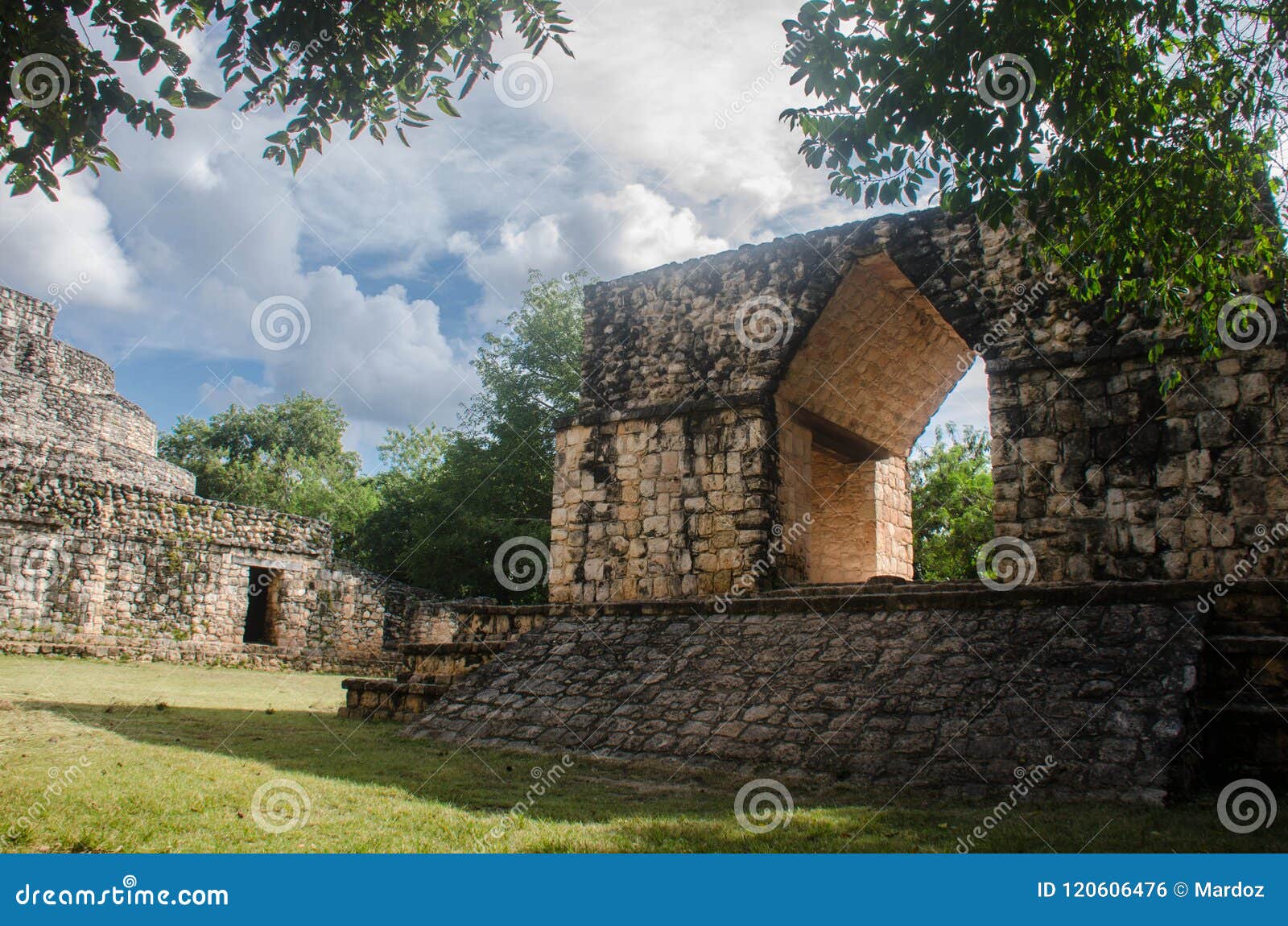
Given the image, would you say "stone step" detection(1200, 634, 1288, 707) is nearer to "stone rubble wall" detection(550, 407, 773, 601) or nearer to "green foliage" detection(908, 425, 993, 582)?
"stone rubble wall" detection(550, 407, 773, 601)

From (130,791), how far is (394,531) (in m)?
29.1

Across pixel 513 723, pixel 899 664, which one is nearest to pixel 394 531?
pixel 513 723

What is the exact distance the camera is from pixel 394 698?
395 inches

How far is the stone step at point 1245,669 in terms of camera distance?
237 inches

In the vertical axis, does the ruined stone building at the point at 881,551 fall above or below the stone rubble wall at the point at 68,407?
below

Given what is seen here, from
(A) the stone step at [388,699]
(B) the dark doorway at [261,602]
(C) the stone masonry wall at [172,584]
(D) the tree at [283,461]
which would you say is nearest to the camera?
(A) the stone step at [388,699]

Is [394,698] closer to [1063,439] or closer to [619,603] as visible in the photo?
[619,603]

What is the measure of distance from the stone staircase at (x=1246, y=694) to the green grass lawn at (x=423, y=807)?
2.18 ft

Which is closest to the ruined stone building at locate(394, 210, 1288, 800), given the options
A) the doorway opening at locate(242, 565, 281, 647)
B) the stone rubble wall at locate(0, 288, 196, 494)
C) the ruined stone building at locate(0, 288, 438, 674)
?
the ruined stone building at locate(0, 288, 438, 674)

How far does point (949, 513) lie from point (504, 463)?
44.1 feet

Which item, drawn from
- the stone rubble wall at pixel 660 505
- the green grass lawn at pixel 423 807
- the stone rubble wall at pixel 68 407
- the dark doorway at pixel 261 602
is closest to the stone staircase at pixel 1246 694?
the green grass lawn at pixel 423 807

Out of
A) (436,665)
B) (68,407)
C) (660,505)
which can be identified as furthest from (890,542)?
(68,407)

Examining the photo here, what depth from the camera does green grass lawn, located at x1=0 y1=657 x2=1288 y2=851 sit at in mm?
4129

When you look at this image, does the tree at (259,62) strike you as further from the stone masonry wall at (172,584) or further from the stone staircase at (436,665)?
the stone masonry wall at (172,584)
